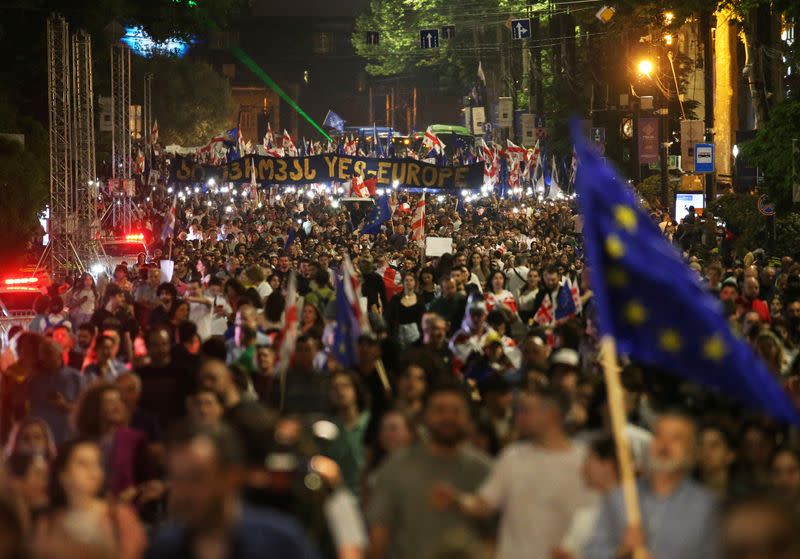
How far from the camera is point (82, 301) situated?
16703 mm

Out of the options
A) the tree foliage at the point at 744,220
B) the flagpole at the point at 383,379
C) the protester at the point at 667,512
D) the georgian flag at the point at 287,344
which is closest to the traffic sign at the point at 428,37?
the tree foliage at the point at 744,220

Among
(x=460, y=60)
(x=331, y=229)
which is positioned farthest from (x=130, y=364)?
(x=460, y=60)

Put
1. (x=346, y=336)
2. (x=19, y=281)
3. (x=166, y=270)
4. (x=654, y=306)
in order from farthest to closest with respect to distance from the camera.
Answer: (x=19, y=281) → (x=166, y=270) → (x=346, y=336) → (x=654, y=306)

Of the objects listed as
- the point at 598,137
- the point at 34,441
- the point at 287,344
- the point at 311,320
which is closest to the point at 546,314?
the point at 311,320

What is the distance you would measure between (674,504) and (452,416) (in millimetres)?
1106

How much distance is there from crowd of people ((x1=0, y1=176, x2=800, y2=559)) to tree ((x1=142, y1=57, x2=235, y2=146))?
59.9 metres

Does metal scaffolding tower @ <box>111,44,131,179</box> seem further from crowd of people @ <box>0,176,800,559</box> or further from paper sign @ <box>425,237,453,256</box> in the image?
crowd of people @ <box>0,176,800,559</box>

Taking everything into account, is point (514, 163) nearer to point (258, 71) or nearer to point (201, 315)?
point (201, 315)

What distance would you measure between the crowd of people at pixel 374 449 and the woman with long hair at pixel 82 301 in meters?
1.90

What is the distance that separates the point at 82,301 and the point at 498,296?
468cm

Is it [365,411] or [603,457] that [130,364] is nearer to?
[365,411]

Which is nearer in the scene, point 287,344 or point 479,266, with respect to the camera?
point 287,344

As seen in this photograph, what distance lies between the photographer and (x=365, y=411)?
8.21m

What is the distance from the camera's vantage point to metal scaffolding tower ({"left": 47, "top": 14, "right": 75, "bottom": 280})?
30531mm
